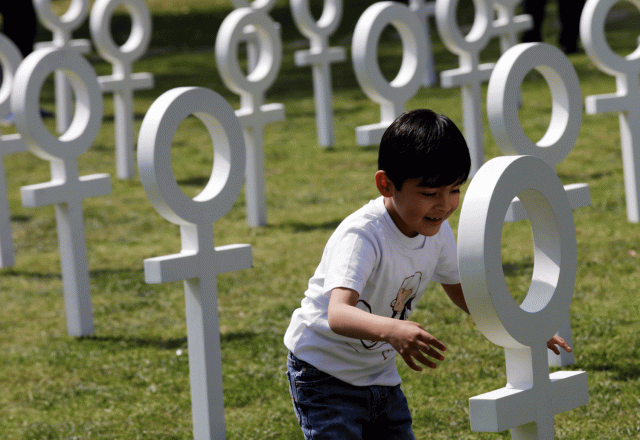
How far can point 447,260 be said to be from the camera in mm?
2881

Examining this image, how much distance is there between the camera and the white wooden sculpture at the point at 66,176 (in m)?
5.31

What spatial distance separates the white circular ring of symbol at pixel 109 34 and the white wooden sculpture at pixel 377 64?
397 centimetres

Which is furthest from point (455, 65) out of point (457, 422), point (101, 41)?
point (457, 422)

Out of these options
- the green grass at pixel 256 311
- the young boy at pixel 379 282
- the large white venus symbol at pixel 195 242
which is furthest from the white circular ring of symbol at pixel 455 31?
the young boy at pixel 379 282

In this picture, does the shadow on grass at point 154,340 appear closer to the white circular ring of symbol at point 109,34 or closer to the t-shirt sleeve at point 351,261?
the t-shirt sleeve at point 351,261

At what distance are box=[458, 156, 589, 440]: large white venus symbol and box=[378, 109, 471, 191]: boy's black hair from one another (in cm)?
18

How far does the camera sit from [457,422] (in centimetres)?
396

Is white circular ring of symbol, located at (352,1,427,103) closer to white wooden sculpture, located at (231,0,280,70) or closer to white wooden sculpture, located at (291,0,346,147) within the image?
white wooden sculpture, located at (291,0,346,147)

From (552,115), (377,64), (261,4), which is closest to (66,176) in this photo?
(377,64)

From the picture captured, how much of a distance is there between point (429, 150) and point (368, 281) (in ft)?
1.54

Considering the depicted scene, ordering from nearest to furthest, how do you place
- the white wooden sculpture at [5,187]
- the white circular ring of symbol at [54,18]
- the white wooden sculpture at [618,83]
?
the white wooden sculpture at [618,83], the white wooden sculpture at [5,187], the white circular ring of symbol at [54,18]

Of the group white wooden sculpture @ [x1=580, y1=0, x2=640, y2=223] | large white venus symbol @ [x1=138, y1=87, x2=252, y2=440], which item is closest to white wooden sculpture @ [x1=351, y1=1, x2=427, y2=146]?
white wooden sculpture @ [x1=580, y1=0, x2=640, y2=223]

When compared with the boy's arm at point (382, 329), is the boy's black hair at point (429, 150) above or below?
above

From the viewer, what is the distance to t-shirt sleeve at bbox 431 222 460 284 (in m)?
2.87
